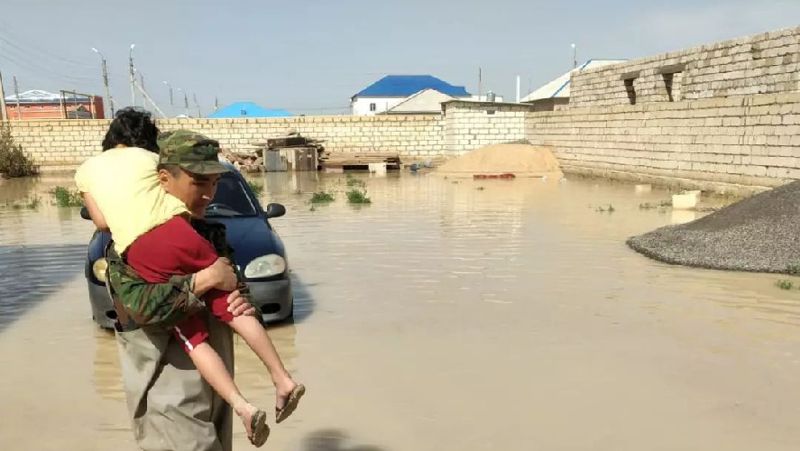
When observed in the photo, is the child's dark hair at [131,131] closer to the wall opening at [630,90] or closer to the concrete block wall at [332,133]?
the wall opening at [630,90]

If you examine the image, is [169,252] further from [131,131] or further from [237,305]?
[131,131]

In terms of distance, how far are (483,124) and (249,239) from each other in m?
25.2

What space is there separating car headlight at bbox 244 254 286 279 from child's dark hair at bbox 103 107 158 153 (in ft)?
7.40

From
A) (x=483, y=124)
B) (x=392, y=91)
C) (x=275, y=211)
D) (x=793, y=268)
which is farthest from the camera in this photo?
(x=392, y=91)

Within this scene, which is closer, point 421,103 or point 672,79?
point 672,79

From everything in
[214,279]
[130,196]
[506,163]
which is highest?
[130,196]

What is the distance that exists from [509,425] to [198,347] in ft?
7.76

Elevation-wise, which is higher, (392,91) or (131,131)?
(392,91)

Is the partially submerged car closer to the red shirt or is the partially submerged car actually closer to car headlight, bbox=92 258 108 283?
car headlight, bbox=92 258 108 283

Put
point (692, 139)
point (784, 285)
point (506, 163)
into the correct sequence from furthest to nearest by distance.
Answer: point (506, 163)
point (692, 139)
point (784, 285)

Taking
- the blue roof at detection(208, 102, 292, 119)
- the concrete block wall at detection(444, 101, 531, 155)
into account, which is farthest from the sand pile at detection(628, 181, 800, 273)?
the blue roof at detection(208, 102, 292, 119)

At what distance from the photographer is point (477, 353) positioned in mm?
4941

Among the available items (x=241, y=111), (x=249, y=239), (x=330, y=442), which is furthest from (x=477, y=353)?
(x=241, y=111)

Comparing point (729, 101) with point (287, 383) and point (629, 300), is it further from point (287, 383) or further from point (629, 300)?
point (287, 383)
